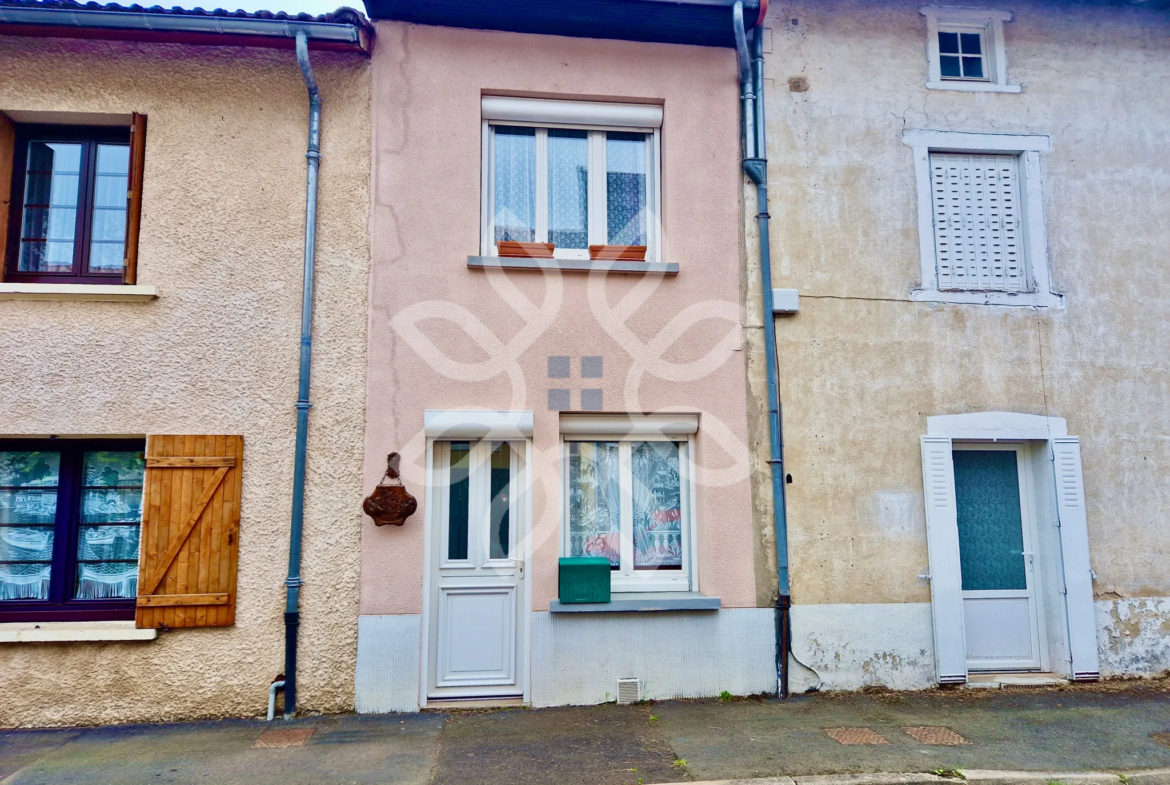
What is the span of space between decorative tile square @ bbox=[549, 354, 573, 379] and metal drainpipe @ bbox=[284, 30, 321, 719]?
1.92 metres

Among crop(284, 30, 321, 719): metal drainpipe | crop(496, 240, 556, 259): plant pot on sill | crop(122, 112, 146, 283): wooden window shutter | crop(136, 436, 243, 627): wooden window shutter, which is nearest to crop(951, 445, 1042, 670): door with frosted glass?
crop(496, 240, 556, 259): plant pot on sill

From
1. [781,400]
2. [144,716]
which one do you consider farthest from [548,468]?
[144,716]

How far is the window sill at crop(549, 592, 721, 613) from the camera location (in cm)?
563

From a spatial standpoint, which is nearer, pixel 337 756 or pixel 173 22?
pixel 337 756

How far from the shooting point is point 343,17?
18.6 feet

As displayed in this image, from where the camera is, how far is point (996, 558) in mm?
6348

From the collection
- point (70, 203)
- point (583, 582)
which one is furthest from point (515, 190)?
point (70, 203)

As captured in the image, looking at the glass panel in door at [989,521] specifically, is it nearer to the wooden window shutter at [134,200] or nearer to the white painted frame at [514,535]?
the white painted frame at [514,535]

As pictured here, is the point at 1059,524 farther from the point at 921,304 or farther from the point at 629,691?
the point at 629,691

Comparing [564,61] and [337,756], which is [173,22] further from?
[337,756]

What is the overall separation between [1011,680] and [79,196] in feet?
28.6

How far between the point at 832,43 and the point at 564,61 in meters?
2.47

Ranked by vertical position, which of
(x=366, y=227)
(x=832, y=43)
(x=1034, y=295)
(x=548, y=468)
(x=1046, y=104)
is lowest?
(x=548, y=468)

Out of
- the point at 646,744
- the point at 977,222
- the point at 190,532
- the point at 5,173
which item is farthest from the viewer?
the point at 977,222
